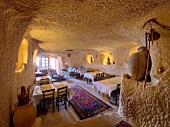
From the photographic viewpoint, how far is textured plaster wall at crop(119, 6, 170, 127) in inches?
47.5

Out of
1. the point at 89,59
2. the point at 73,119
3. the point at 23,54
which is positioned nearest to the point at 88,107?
the point at 73,119

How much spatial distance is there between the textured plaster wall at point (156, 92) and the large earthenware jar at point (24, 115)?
5.86ft

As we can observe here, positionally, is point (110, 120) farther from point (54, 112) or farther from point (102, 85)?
point (54, 112)

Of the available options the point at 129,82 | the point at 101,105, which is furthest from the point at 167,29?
the point at 101,105

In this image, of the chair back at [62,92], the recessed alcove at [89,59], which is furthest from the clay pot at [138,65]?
the recessed alcove at [89,59]

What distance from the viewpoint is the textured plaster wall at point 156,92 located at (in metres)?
1.21

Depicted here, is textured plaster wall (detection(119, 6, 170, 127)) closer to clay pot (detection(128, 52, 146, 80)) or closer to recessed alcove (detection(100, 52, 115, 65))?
clay pot (detection(128, 52, 146, 80))

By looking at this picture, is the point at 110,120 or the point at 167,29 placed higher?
the point at 167,29

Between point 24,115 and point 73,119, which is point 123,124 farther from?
point 24,115

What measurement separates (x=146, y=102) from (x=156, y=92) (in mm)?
253

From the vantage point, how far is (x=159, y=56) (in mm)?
1326

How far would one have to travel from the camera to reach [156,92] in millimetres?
1287

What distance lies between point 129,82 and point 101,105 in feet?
6.30

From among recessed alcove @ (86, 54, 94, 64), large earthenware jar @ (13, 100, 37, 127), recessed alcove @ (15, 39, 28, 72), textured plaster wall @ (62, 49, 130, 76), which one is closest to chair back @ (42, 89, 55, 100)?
recessed alcove @ (15, 39, 28, 72)
